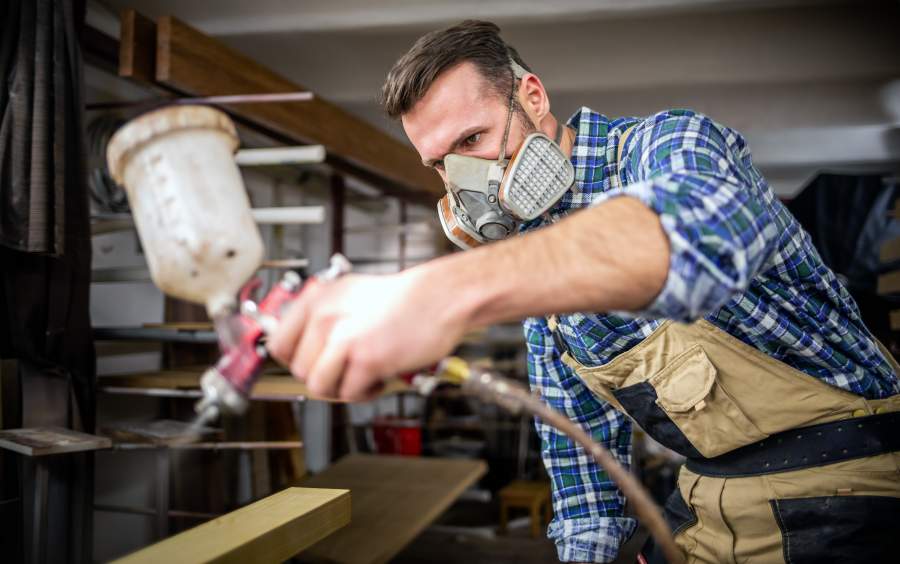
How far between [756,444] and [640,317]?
0.40 meters

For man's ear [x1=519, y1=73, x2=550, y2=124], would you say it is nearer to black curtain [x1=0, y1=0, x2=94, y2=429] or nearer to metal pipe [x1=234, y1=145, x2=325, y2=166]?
metal pipe [x1=234, y1=145, x2=325, y2=166]

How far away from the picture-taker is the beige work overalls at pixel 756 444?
122 cm

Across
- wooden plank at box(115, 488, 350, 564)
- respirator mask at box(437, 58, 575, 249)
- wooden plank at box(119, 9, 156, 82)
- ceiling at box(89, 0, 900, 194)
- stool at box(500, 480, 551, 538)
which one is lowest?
stool at box(500, 480, 551, 538)

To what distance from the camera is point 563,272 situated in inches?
29.8

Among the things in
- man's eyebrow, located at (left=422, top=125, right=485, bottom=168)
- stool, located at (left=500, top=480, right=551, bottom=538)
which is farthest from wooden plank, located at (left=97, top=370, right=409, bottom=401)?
stool, located at (left=500, top=480, right=551, bottom=538)

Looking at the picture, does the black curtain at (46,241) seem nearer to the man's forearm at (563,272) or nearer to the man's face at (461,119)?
the man's face at (461,119)

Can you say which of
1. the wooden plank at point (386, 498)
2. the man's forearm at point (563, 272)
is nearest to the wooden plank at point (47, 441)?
the wooden plank at point (386, 498)

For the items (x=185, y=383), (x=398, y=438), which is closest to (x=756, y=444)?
(x=185, y=383)

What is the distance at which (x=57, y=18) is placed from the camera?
2.54 metres

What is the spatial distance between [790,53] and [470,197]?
4.25 m

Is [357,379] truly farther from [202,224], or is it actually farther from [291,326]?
[202,224]

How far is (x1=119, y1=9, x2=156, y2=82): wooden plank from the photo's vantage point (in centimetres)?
268

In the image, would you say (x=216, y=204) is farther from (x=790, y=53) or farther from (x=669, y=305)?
(x=790, y=53)

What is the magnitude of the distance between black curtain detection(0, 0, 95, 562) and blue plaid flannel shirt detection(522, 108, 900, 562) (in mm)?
1826
